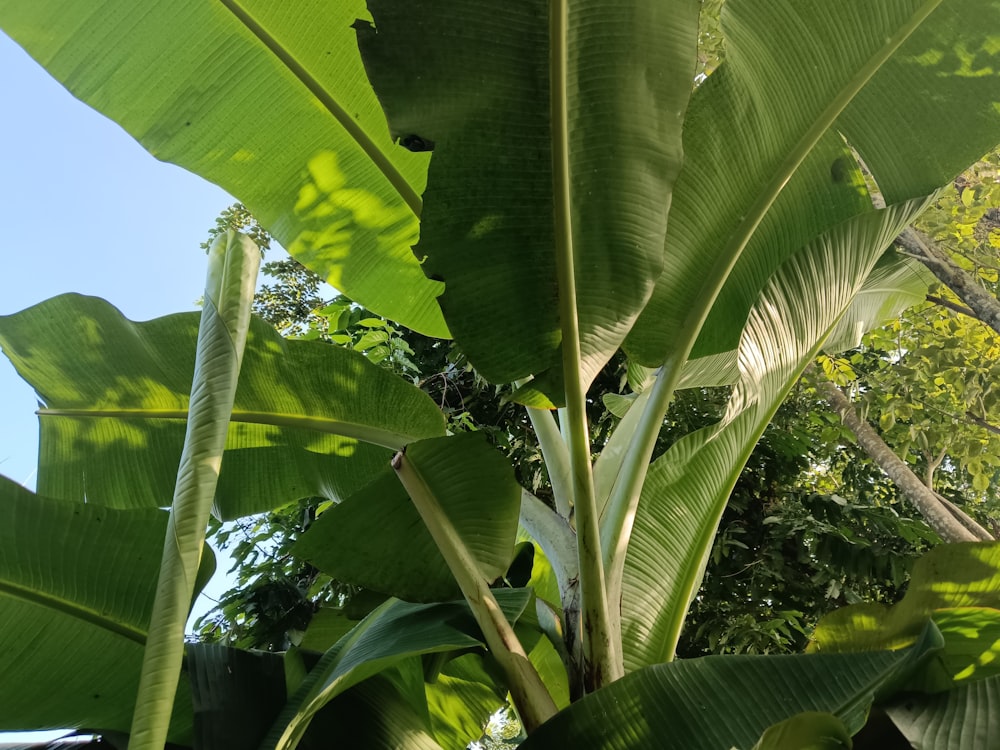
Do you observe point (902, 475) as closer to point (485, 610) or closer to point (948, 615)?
point (948, 615)

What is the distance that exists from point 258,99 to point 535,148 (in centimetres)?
54

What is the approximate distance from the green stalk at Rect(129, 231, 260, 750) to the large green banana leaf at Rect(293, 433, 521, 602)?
1.03 feet

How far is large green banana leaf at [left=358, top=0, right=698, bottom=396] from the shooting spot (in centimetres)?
68

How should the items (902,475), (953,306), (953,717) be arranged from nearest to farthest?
(953,717) → (953,306) → (902,475)

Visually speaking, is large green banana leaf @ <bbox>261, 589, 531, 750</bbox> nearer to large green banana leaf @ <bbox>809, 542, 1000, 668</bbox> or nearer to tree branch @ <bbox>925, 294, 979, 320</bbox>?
large green banana leaf @ <bbox>809, 542, 1000, 668</bbox>

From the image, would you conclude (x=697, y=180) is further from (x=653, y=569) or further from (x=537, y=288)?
(x=653, y=569)

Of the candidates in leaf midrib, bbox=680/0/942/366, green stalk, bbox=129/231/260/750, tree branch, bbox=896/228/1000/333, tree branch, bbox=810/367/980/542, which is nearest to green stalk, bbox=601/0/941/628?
leaf midrib, bbox=680/0/942/366

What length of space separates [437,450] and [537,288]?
0.24 meters

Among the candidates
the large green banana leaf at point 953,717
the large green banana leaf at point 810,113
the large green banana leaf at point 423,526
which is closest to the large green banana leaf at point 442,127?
the large green banana leaf at point 423,526

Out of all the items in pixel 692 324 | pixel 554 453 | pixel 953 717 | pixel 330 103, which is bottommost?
pixel 953 717

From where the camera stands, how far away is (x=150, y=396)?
1.15 m

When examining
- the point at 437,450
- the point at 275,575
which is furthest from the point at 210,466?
the point at 275,575

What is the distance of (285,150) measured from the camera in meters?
1.09

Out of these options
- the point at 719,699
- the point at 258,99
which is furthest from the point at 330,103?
the point at 719,699
